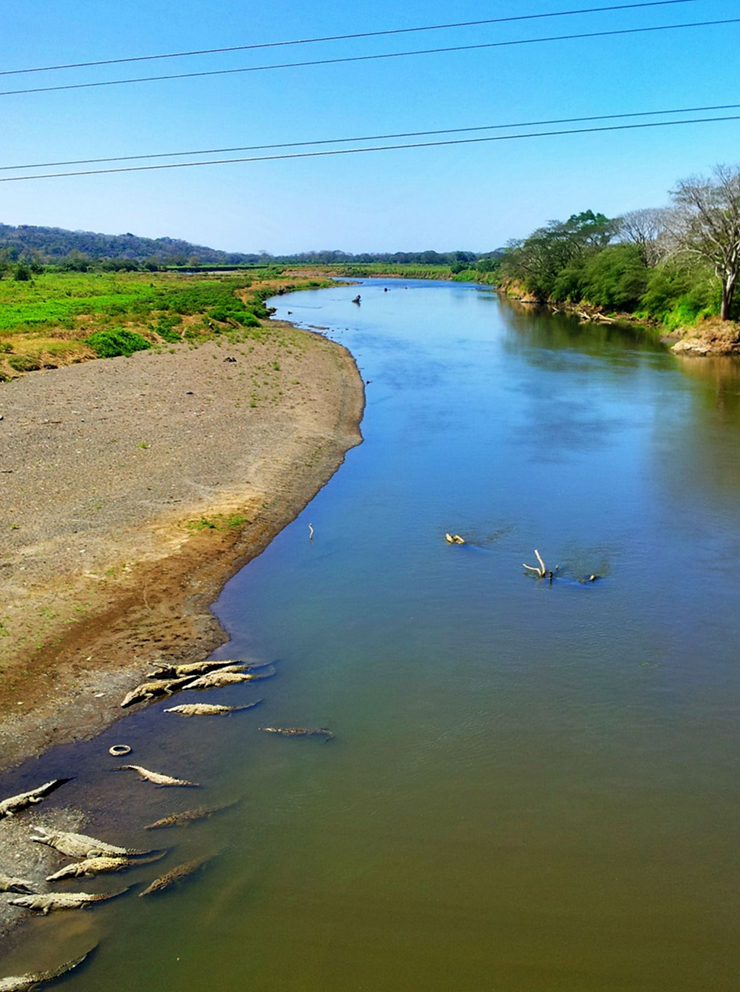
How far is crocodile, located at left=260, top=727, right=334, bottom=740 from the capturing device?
34.1ft

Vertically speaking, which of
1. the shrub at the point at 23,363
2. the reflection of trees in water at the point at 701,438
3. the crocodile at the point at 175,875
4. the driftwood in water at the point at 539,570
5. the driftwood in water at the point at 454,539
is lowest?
the crocodile at the point at 175,875

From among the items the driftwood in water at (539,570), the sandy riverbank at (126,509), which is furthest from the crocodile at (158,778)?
the driftwood in water at (539,570)

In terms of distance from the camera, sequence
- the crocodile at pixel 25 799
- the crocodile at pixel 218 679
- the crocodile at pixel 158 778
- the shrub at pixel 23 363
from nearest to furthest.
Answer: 1. the crocodile at pixel 25 799
2. the crocodile at pixel 158 778
3. the crocodile at pixel 218 679
4. the shrub at pixel 23 363

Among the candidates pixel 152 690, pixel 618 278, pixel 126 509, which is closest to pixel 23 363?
pixel 126 509

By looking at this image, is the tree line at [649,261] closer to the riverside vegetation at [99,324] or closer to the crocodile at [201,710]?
the riverside vegetation at [99,324]

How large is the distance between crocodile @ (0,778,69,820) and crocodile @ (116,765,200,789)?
822 millimetres

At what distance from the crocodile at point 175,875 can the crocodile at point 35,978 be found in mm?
880

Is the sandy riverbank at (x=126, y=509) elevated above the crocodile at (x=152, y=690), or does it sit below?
above

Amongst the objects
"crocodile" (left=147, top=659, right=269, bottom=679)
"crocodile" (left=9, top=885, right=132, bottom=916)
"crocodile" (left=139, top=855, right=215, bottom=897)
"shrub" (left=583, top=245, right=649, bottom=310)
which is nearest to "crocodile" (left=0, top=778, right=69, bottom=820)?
"crocodile" (left=9, top=885, right=132, bottom=916)

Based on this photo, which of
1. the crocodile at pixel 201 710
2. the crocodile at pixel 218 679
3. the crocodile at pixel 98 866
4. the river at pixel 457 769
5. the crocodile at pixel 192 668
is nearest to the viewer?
the river at pixel 457 769

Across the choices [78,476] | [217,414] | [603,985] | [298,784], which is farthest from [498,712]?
[217,414]

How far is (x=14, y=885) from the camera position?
25.0 feet

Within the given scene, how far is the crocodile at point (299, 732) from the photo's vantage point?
34.1 feet

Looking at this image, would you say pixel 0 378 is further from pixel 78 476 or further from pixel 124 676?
pixel 124 676
